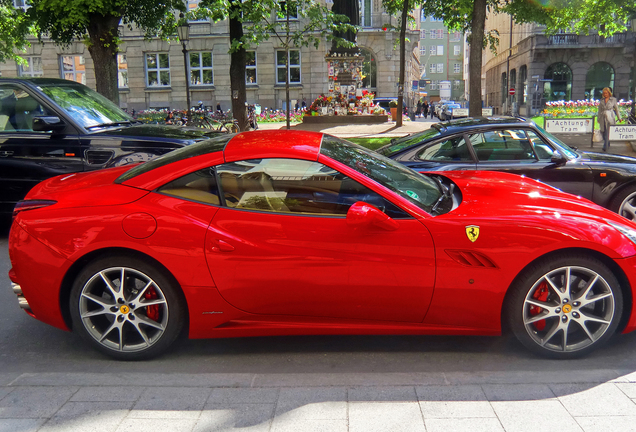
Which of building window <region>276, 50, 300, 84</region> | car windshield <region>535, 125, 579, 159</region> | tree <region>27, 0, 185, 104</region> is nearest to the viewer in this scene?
car windshield <region>535, 125, 579, 159</region>

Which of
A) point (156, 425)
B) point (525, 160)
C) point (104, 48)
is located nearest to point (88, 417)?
point (156, 425)

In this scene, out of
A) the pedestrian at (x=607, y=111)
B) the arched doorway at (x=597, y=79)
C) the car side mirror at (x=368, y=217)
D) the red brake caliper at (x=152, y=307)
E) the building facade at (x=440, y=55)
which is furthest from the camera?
the building facade at (x=440, y=55)

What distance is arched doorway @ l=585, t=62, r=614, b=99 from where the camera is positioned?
157 ft

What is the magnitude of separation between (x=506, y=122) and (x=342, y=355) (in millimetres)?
4159

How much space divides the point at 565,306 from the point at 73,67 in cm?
4325

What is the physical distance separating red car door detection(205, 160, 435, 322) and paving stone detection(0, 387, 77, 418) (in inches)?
43.1

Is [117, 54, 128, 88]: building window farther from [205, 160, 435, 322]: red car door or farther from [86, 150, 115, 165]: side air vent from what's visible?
[205, 160, 435, 322]: red car door

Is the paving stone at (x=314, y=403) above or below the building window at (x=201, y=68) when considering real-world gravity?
below

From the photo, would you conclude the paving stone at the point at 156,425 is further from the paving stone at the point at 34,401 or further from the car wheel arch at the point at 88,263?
the car wheel arch at the point at 88,263

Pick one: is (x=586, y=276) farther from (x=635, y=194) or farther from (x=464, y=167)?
(x=635, y=194)

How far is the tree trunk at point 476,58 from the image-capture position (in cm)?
1825

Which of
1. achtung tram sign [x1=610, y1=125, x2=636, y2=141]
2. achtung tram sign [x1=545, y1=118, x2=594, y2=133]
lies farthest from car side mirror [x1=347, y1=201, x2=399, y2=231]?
achtung tram sign [x1=610, y1=125, x2=636, y2=141]

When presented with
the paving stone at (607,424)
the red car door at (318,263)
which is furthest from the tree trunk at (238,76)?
the paving stone at (607,424)

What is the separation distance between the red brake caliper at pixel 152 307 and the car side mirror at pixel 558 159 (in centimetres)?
496
